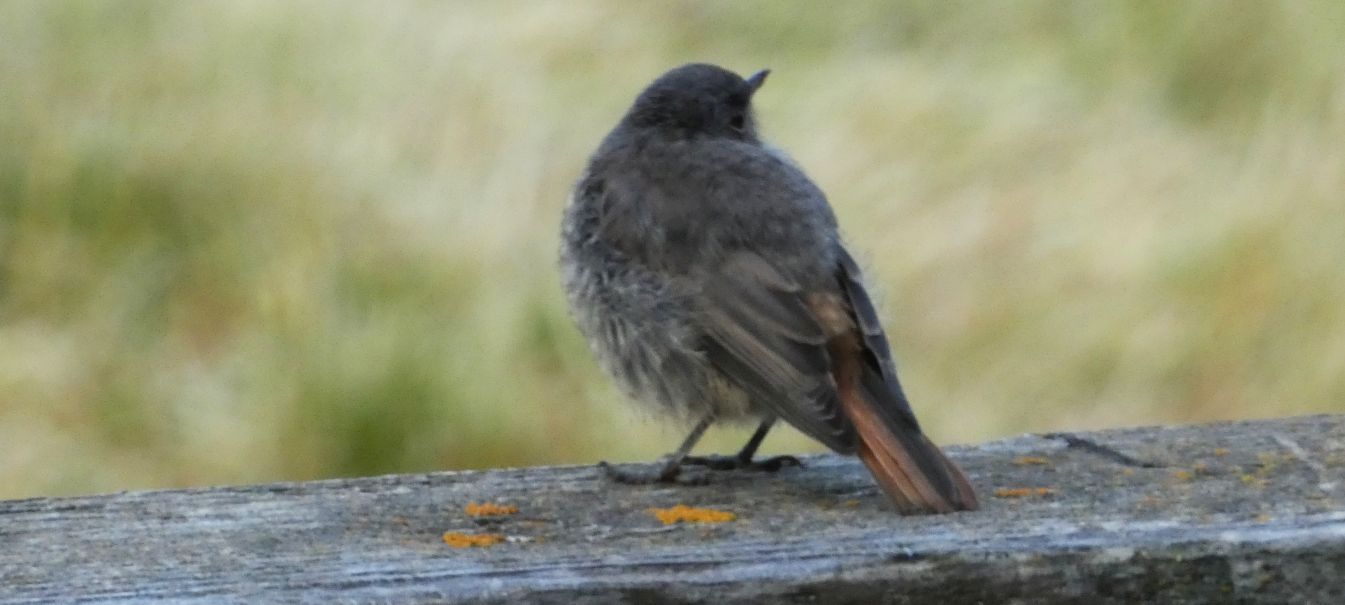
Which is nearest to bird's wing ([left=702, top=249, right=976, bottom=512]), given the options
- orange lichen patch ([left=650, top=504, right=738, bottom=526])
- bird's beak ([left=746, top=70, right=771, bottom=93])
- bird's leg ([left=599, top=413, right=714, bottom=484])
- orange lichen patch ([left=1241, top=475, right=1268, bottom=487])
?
bird's leg ([left=599, top=413, right=714, bottom=484])

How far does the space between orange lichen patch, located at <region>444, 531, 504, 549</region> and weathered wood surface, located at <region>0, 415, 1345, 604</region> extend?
0.07ft

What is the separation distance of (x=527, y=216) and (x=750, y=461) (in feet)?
5.46

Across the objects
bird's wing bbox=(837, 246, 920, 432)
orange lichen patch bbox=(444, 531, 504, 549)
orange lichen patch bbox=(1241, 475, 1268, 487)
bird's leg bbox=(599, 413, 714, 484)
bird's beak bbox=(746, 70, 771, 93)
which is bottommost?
orange lichen patch bbox=(1241, 475, 1268, 487)

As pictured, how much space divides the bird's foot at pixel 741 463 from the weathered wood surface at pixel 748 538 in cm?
20

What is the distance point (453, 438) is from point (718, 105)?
0.97 m

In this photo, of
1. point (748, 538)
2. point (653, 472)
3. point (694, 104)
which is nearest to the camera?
point (748, 538)

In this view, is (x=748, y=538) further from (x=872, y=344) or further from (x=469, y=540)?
(x=872, y=344)

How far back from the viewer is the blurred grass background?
4480 mm

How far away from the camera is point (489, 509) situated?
103 inches

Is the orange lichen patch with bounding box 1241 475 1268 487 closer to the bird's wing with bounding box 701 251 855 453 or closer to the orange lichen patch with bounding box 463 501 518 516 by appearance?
the bird's wing with bounding box 701 251 855 453

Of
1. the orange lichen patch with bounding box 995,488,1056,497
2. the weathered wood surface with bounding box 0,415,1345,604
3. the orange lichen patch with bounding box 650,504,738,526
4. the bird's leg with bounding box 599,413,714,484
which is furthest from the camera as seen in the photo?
the bird's leg with bounding box 599,413,714,484

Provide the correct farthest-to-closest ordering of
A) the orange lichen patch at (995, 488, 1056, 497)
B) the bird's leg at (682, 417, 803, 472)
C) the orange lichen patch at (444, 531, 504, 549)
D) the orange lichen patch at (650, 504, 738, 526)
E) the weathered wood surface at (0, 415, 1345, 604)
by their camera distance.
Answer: the bird's leg at (682, 417, 803, 472)
the orange lichen patch at (995, 488, 1056, 497)
the orange lichen patch at (650, 504, 738, 526)
the orange lichen patch at (444, 531, 504, 549)
the weathered wood surface at (0, 415, 1345, 604)

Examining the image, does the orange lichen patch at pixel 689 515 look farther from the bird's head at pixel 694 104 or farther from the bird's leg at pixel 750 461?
the bird's head at pixel 694 104

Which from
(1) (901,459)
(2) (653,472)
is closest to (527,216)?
(2) (653,472)
